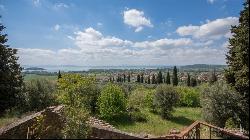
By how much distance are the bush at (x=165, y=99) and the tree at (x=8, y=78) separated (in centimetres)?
2752

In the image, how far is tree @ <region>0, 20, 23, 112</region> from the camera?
100 feet

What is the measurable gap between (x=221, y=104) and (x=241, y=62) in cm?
564

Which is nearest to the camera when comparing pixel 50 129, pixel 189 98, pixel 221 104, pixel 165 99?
pixel 50 129

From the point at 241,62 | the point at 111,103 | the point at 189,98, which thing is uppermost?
the point at 241,62

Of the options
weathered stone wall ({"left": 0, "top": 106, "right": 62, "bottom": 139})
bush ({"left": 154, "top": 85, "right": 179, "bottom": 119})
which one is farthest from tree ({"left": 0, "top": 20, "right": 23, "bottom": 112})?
bush ({"left": 154, "top": 85, "right": 179, "bottom": 119})

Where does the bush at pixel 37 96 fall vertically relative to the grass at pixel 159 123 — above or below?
above

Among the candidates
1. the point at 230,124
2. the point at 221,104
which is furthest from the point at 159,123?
the point at 230,124

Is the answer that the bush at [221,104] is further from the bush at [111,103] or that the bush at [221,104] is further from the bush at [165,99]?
the bush at [165,99]

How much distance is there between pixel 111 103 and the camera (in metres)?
49.4

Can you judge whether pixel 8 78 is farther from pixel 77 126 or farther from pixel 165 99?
pixel 165 99

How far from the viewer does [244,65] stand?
2417cm

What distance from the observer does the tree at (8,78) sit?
30.6 meters

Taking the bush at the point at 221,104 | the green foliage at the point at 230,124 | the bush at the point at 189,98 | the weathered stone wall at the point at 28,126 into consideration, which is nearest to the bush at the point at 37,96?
the bush at the point at 221,104

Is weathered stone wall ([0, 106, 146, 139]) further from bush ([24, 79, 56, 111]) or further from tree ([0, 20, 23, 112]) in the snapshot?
bush ([24, 79, 56, 111])
